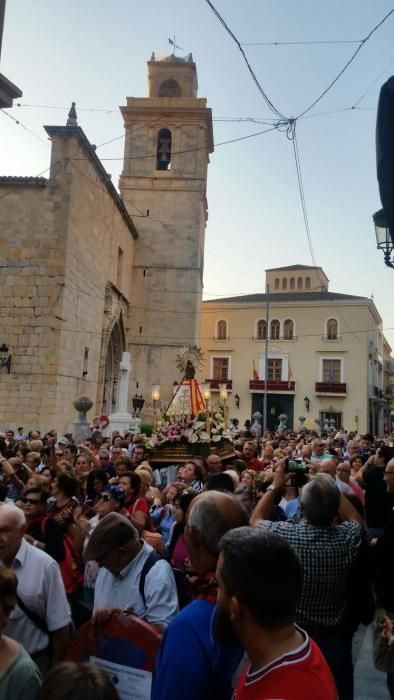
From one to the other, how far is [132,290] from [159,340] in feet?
11.3

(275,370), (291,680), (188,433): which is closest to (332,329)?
(275,370)

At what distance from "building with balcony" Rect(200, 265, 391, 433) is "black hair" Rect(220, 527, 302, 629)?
38.8 metres

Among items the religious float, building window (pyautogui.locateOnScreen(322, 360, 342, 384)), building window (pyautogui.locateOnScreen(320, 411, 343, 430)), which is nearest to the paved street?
the religious float

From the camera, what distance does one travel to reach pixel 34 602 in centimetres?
282

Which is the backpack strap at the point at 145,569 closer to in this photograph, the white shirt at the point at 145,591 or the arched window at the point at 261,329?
the white shirt at the point at 145,591

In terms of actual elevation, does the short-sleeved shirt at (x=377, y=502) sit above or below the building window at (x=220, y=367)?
below

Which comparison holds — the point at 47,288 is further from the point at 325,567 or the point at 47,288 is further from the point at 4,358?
the point at 325,567

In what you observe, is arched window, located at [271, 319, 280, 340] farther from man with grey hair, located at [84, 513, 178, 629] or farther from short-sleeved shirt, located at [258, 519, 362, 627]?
man with grey hair, located at [84, 513, 178, 629]

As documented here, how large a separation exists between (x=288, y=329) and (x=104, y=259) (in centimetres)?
2180

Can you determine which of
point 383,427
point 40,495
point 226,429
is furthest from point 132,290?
point 383,427

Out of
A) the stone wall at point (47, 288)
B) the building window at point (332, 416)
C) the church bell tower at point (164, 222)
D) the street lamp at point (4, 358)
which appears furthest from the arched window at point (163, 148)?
the building window at point (332, 416)

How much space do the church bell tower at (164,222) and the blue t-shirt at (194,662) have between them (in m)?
29.1

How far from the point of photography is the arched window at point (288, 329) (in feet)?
141

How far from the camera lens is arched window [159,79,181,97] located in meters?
34.7
